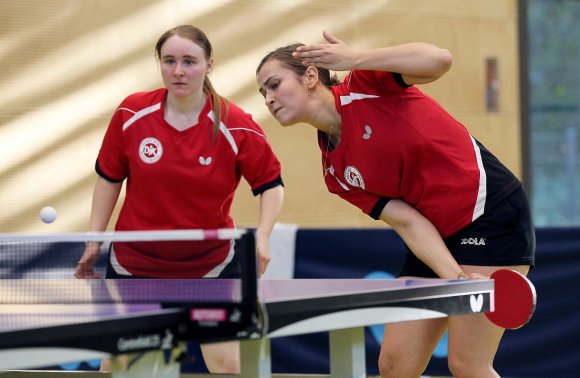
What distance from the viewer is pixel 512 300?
264 centimetres

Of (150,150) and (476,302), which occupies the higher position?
(150,150)

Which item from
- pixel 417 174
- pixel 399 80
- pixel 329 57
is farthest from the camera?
pixel 417 174

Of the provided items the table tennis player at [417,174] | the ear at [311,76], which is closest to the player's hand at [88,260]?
the table tennis player at [417,174]

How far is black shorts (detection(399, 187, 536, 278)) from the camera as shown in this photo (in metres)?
3.05

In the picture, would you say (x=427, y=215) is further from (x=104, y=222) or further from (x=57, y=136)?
(x=57, y=136)

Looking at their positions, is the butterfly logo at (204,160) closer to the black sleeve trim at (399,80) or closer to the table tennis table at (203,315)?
the table tennis table at (203,315)

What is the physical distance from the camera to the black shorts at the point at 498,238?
3.05 m

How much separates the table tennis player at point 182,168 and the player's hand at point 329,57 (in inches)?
31.0

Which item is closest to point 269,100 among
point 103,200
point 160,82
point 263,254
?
point 263,254

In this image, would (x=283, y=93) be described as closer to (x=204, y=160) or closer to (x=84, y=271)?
(x=204, y=160)

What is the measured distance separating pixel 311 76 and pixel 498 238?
26.6 inches

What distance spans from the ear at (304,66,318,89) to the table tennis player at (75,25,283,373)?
22.6 inches

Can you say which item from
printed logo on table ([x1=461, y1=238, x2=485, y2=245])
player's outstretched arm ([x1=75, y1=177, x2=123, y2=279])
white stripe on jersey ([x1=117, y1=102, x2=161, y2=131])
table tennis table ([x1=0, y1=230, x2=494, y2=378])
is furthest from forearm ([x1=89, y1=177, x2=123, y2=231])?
printed logo on table ([x1=461, y1=238, x2=485, y2=245])

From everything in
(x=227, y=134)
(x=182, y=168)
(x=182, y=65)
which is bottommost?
(x=182, y=168)
